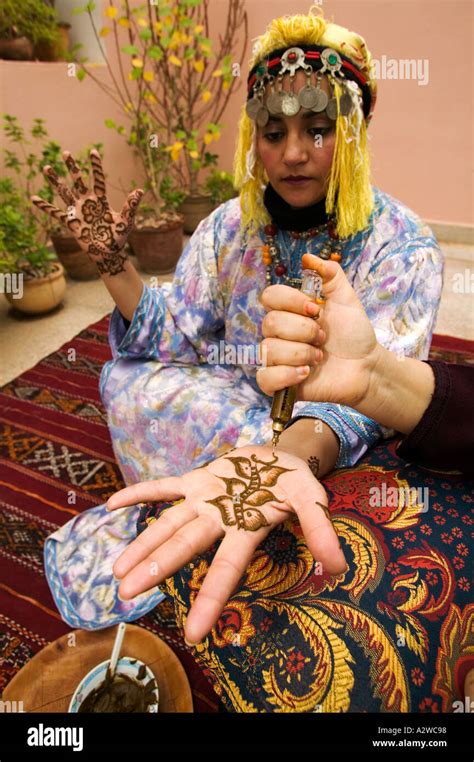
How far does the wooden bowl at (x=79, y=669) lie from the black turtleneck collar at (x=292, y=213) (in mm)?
1025

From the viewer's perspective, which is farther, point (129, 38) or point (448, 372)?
point (129, 38)

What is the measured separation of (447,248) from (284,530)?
3532 millimetres

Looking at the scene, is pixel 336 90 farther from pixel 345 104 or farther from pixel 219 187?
pixel 219 187

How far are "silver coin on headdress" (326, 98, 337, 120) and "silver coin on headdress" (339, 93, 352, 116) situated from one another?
16mm

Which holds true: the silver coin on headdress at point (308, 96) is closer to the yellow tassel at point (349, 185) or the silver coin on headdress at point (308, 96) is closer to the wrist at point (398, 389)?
the yellow tassel at point (349, 185)

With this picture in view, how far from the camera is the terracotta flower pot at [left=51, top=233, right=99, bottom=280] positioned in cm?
318

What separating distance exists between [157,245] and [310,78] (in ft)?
8.08

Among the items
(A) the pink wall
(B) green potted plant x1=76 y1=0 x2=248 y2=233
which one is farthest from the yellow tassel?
(A) the pink wall

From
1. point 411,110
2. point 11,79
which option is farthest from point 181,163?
point 411,110

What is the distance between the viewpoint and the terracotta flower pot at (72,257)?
10.4ft

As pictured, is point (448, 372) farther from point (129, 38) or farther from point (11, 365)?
point (129, 38)

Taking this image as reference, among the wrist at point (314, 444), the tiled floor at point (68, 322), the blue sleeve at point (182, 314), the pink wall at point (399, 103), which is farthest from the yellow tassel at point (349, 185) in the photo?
the pink wall at point (399, 103)

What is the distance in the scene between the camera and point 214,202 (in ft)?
13.3

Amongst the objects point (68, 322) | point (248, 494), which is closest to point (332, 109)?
point (248, 494)
